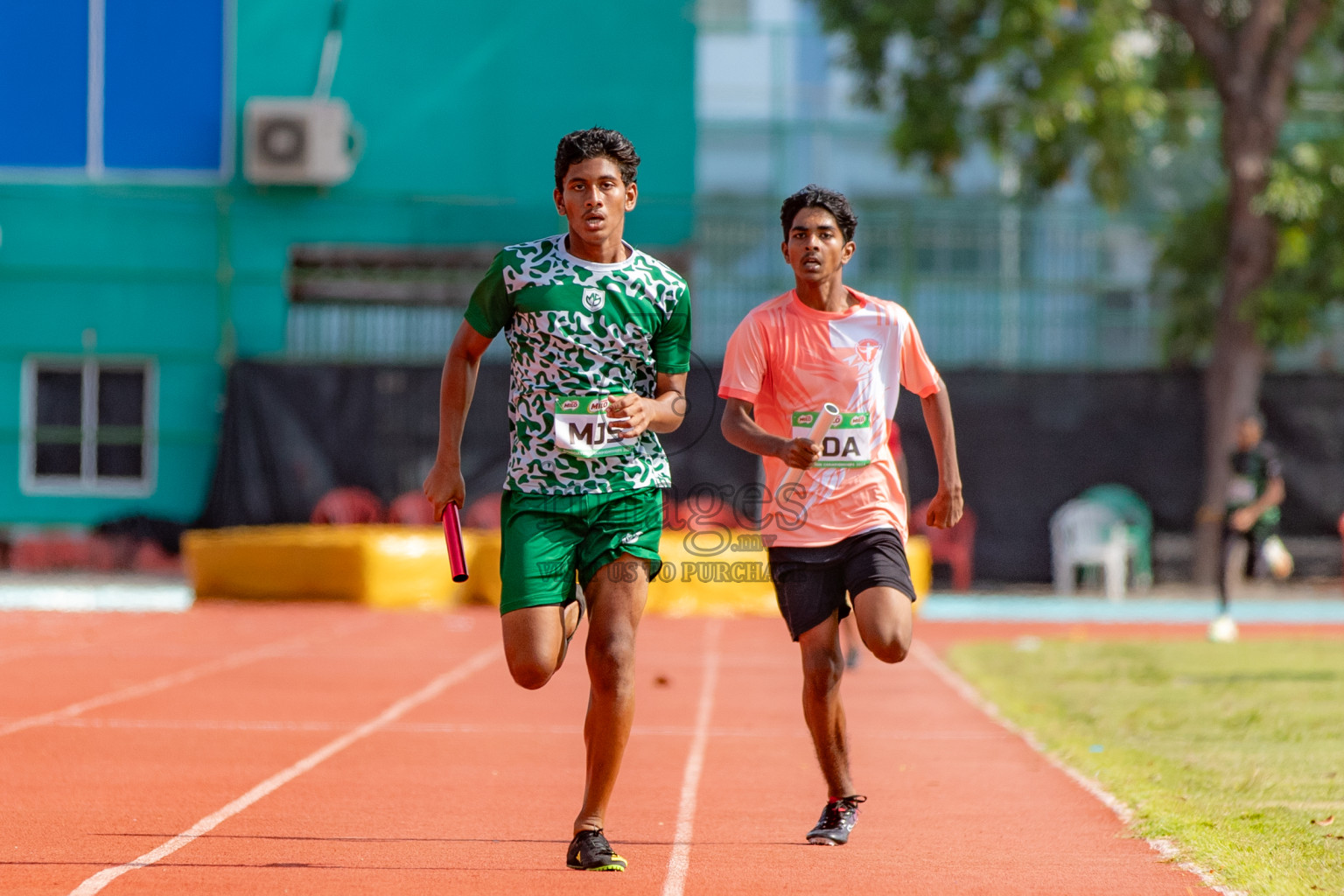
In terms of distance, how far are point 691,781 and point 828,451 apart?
2.17 metres

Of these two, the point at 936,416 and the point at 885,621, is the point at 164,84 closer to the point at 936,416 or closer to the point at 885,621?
the point at 936,416

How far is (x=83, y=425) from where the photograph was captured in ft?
74.9

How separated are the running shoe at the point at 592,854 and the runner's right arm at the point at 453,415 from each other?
110cm

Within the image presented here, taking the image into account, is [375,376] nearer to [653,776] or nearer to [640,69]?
[640,69]

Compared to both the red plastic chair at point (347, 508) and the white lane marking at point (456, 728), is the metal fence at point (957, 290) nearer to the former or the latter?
the red plastic chair at point (347, 508)

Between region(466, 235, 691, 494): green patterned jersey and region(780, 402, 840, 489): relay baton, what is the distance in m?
0.57

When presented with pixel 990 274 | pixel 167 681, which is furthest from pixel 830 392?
pixel 990 274

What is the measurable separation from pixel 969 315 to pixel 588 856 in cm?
1610

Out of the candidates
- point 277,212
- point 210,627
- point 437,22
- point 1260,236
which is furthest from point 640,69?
point 210,627

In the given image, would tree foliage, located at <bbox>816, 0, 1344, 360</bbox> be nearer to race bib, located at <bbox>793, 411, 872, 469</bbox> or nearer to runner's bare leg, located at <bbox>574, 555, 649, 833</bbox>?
race bib, located at <bbox>793, 411, 872, 469</bbox>

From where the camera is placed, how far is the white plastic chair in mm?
19516

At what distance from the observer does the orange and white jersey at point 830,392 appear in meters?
5.99

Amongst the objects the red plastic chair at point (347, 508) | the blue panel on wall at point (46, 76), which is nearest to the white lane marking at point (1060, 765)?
the red plastic chair at point (347, 508)

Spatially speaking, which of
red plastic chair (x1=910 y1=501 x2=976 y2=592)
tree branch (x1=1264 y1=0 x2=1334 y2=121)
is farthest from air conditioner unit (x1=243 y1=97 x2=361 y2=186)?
tree branch (x1=1264 y1=0 x2=1334 y2=121)
